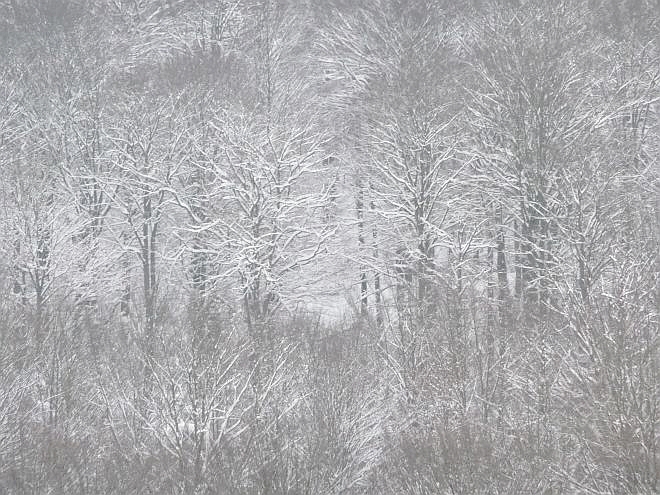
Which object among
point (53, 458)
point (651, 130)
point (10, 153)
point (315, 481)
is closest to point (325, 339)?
point (315, 481)

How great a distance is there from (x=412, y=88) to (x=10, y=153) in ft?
43.8

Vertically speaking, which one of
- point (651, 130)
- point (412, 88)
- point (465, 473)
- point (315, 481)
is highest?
point (412, 88)

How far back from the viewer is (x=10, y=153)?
84.5 feet

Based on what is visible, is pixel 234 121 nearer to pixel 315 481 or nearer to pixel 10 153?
pixel 10 153

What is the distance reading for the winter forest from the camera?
11.5m

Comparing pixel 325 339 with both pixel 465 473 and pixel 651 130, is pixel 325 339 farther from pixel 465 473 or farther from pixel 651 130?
pixel 651 130

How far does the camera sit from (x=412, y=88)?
25.6 metres

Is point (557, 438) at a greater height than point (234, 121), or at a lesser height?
lesser

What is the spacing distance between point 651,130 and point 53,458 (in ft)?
76.6

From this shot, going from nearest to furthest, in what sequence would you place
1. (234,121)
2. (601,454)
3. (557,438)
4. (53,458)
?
(601,454), (53,458), (557,438), (234,121)

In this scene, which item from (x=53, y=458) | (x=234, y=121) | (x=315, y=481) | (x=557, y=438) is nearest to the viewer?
(x=53, y=458)

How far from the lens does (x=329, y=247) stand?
1001 inches

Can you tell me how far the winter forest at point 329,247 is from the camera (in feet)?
37.8

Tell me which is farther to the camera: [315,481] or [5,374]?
[5,374]
